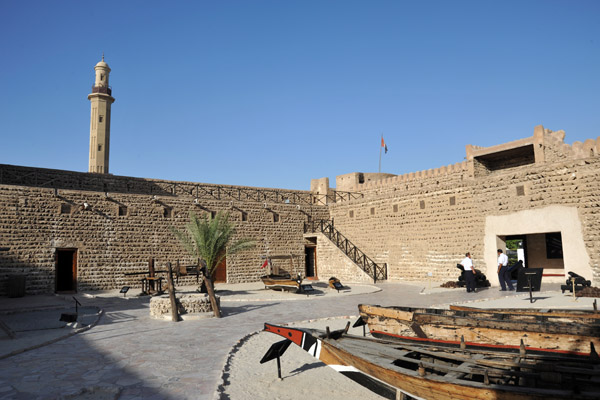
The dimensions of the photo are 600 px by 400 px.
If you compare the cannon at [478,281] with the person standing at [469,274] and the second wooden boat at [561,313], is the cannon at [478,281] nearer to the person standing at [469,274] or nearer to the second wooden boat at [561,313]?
the person standing at [469,274]

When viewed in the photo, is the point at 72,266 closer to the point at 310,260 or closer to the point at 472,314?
the point at 310,260

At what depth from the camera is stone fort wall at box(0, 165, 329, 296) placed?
48.8 ft

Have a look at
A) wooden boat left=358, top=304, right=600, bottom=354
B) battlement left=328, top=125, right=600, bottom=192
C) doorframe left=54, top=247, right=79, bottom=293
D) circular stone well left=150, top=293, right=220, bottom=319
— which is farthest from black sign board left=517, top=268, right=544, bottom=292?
doorframe left=54, top=247, right=79, bottom=293

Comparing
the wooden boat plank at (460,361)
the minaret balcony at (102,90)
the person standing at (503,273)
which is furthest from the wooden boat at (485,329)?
the minaret balcony at (102,90)

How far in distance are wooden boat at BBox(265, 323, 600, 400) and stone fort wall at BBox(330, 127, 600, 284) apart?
10994 mm

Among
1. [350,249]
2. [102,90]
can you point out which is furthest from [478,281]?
[102,90]

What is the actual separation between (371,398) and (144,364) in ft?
9.61

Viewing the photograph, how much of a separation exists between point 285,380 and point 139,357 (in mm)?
2251

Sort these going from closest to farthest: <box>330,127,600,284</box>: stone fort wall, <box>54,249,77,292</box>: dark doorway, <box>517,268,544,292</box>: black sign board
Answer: <box>517,268,544,292</box>: black sign board
<box>330,127,600,284</box>: stone fort wall
<box>54,249,77,292</box>: dark doorway

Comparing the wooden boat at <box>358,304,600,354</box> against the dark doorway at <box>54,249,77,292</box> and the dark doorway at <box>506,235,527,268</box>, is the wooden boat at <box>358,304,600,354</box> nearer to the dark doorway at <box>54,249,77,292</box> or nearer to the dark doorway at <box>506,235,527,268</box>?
the dark doorway at <box>54,249,77,292</box>

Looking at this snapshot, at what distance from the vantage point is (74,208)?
16062 millimetres

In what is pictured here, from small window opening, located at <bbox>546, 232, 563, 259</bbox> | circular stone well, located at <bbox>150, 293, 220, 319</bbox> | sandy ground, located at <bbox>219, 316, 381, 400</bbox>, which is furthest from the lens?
small window opening, located at <bbox>546, 232, 563, 259</bbox>

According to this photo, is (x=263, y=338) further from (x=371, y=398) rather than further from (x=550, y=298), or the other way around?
(x=550, y=298)

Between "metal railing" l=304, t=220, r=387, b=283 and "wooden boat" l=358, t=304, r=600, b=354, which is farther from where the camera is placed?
"metal railing" l=304, t=220, r=387, b=283
